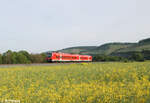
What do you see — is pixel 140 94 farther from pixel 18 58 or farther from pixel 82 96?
pixel 18 58

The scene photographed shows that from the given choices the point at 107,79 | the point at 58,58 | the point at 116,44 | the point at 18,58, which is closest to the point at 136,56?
the point at 58,58

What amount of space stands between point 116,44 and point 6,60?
533ft

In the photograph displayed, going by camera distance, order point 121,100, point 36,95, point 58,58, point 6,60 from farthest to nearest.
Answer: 1. point 6,60
2. point 58,58
3. point 36,95
4. point 121,100

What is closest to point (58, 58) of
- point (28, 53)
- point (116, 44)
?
point (28, 53)

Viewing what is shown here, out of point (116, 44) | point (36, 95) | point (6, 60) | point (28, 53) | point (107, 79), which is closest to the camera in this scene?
point (36, 95)

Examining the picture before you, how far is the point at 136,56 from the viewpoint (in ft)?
199

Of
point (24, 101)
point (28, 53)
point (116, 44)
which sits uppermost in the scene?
point (116, 44)

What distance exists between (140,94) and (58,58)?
28.8 meters

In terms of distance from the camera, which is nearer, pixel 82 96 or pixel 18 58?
pixel 82 96

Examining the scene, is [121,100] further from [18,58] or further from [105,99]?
[18,58]

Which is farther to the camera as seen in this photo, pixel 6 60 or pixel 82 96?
pixel 6 60

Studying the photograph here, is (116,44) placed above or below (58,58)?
above

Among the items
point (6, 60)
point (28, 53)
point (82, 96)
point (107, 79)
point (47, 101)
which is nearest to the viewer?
point (47, 101)

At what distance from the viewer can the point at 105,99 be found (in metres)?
6.59
